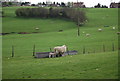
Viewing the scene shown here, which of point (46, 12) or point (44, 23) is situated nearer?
point (44, 23)

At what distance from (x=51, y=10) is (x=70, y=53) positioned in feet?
245

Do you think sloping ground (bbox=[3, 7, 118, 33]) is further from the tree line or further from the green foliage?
the green foliage

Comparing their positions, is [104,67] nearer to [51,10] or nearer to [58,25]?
[58,25]

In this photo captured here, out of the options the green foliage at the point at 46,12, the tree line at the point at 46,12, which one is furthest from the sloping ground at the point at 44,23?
the green foliage at the point at 46,12

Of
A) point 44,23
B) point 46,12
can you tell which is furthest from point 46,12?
point 44,23

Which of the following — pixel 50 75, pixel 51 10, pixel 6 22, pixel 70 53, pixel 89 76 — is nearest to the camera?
pixel 89 76

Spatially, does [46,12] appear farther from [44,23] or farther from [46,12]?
[44,23]

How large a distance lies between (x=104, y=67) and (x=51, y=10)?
88070 mm

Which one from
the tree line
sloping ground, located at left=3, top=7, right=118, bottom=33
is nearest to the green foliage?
the tree line

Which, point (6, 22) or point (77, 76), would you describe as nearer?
point (77, 76)

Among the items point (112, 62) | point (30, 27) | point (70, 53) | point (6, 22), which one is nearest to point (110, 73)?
point (112, 62)

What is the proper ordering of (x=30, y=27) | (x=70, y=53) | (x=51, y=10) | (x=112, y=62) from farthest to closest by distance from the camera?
(x=51, y=10)
(x=30, y=27)
(x=70, y=53)
(x=112, y=62)

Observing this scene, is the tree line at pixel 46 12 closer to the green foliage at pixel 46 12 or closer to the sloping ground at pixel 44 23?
the green foliage at pixel 46 12

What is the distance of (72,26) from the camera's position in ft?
287
